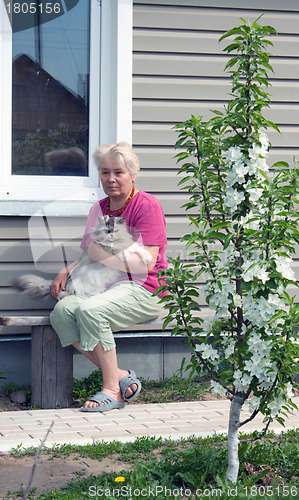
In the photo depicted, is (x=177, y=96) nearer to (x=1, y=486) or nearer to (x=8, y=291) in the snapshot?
(x=8, y=291)

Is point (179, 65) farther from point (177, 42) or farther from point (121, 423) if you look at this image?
point (121, 423)

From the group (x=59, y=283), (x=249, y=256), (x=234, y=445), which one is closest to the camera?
(x=249, y=256)

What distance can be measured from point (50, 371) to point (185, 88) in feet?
7.81

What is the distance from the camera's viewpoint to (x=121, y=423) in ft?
13.8

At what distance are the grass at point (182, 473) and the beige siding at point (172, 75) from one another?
83.2 inches

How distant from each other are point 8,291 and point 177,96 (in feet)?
6.44

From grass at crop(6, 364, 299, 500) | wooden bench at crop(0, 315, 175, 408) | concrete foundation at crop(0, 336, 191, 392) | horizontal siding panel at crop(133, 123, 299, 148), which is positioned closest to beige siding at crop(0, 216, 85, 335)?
concrete foundation at crop(0, 336, 191, 392)

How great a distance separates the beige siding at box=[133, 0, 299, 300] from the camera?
5391 millimetres

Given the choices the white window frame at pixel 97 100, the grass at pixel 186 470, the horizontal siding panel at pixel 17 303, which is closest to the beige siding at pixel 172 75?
the white window frame at pixel 97 100

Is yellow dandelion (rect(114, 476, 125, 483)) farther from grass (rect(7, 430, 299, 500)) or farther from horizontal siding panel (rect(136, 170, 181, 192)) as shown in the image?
horizontal siding panel (rect(136, 170, 181, 192))

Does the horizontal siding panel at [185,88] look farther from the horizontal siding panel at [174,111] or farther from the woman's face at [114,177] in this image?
the woman's face at [114,177]

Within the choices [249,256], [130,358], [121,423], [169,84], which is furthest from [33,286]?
[249,256]

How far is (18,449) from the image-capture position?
3.62 m

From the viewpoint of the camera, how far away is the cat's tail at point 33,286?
16.8ft
